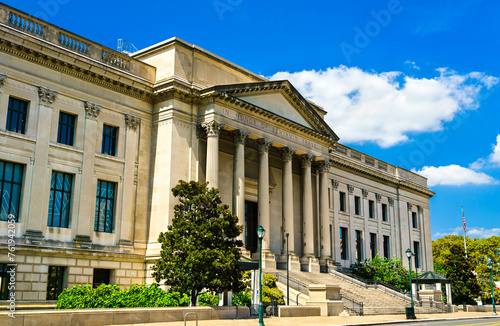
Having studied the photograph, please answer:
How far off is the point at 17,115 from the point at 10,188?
14.3 ft

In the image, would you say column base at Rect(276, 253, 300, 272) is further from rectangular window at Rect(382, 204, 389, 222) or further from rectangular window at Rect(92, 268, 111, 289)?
rectangular window at Rect(382, 204, 389, 222)

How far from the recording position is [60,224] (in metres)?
31.5

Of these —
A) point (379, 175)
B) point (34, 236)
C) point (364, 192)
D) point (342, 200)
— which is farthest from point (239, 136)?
point (379, 175)

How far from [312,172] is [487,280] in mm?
58823

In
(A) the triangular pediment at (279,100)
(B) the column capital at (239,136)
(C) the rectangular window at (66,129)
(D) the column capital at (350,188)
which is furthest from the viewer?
(D) the column capital at (350,188)

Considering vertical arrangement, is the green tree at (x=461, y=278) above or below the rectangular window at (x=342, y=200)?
below

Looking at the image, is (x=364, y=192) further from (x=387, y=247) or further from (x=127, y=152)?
(x=127, y=152)

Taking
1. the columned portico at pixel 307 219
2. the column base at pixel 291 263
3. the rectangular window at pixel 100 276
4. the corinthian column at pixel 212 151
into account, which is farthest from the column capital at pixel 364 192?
the rectangular window at pixel 100 276

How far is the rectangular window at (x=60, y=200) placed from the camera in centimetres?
3134

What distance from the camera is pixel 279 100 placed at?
4406cm

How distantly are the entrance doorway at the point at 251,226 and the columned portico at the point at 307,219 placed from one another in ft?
13.9

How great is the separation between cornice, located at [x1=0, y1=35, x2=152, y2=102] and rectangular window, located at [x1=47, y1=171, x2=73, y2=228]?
21.6ft

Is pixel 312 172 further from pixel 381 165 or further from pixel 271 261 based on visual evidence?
pixel 381 165

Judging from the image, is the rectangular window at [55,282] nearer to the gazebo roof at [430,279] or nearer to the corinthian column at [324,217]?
the corinthian column at [324,217]
